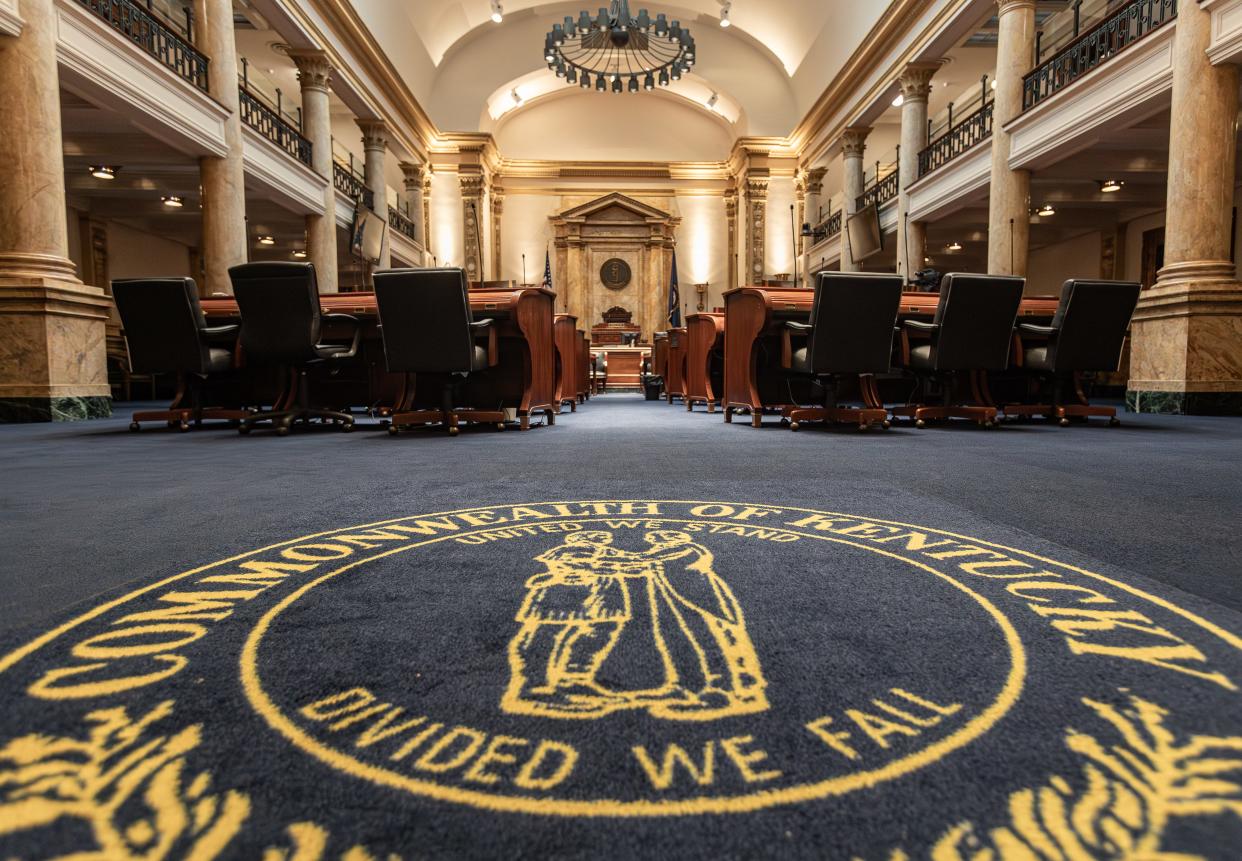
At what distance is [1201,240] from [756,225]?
12.3 meters

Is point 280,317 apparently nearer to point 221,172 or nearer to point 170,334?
point 170,334

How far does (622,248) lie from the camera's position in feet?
60.2

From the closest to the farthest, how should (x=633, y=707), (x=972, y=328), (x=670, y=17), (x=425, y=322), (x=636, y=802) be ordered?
(x=636, y=802) < (x=633, y=707) < (x=425, y=322) < (x=972, y=328) < (x=670, y=17)

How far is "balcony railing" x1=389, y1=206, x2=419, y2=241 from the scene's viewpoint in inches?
578

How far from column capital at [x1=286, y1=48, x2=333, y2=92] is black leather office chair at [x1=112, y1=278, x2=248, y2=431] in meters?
7.69

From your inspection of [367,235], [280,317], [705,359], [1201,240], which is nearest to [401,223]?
[367,235]

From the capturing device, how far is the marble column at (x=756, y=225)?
17.2 m

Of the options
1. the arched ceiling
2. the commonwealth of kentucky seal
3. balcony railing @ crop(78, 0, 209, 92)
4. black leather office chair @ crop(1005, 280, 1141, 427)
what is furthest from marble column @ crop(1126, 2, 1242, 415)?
the arched ceiling

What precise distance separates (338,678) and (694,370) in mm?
6605

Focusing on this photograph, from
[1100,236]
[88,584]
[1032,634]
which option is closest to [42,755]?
[88,584]

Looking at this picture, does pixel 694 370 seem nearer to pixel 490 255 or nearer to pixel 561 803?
pixel 561 803

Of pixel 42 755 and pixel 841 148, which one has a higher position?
pixel 841 148

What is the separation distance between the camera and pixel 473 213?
1656 cm

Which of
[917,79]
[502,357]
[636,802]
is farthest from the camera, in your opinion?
[917,79]
